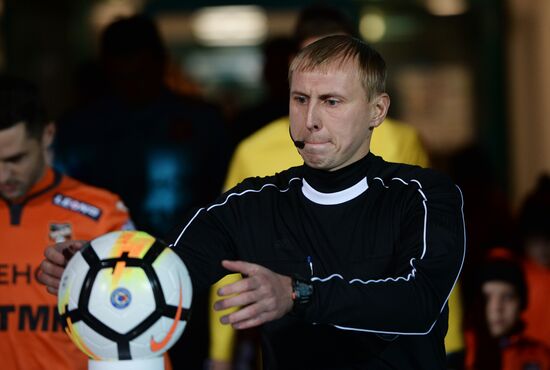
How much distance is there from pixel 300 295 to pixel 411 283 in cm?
34

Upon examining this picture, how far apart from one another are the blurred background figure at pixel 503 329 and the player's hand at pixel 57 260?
3.42 m

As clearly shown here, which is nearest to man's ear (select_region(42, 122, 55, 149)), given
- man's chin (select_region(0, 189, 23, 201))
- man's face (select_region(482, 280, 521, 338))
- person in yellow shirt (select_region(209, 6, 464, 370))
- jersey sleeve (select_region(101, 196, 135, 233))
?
man's chin (select_region(0, 189, 23, 201))

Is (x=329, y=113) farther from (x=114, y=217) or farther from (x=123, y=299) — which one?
(x=114, y=217)

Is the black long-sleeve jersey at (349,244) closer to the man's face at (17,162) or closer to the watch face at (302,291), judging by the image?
the watch face at (302,291)

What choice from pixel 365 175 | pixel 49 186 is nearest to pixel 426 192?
pixel 365 175

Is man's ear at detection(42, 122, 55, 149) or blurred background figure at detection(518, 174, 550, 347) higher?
man's ear at detection(42, 122, 55, 149)

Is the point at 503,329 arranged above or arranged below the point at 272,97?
below

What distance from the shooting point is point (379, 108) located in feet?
11.7

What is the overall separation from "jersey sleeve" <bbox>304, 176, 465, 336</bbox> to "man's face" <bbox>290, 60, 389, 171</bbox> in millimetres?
257

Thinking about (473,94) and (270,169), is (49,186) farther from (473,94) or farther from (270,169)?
(473,94)

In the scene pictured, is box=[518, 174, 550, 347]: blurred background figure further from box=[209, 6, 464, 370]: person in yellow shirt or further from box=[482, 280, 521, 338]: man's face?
box=[209, 6, 464, 370]: person in yellow shirt

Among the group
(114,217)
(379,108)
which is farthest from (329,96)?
(114,217)

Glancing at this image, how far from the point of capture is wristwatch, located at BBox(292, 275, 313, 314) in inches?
120

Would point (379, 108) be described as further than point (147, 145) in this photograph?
No
